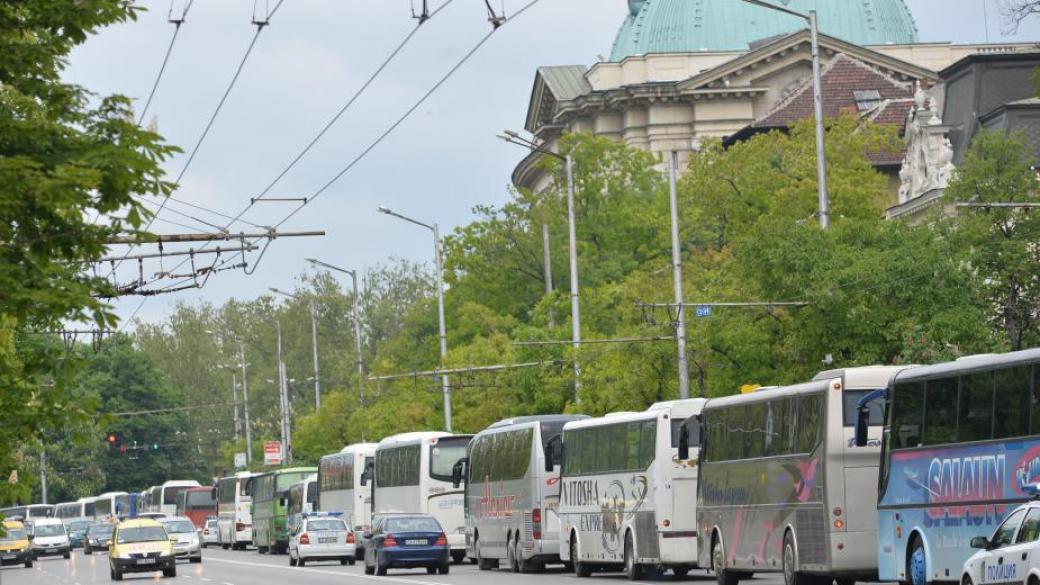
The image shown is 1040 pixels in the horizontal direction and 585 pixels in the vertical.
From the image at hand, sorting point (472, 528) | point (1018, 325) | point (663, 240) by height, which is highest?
point (663, 240)

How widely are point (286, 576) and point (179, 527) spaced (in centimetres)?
1988

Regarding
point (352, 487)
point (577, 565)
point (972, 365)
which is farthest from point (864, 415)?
point (352, 487)

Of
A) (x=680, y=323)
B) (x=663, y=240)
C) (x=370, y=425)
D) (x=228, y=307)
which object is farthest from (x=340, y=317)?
(x=680, y=323)

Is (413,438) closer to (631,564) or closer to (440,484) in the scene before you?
(440,484)

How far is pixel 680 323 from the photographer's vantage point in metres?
52.7

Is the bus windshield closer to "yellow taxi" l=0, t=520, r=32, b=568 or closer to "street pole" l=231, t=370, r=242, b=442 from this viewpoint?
"yellow taxi" l=0, t=520, r=32, b=568

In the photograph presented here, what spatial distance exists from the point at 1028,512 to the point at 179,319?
468ft

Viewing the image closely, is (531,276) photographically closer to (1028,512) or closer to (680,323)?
(680,323)

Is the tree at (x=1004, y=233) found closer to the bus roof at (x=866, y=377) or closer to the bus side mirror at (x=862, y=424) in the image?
the bus roof at (x=866, y=377)

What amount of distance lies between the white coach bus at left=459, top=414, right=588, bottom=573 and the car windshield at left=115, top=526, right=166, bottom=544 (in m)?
7.68

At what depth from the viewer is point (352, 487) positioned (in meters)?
64.1

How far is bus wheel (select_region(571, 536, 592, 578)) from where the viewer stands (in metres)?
40.8

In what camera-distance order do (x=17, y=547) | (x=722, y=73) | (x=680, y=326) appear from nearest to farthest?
1. (x=680, y=326)
2. (x=17, y=547)
3. (x=722, y=73)

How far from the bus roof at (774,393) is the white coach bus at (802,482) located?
2 centimetres
